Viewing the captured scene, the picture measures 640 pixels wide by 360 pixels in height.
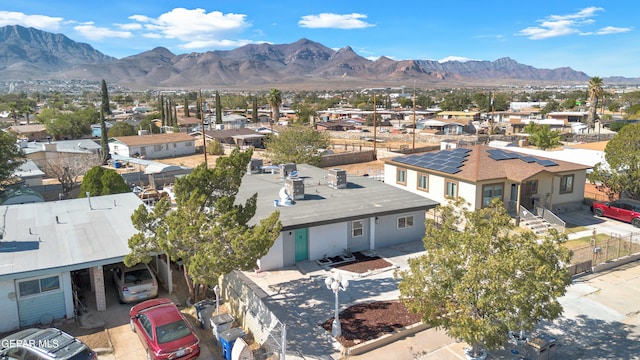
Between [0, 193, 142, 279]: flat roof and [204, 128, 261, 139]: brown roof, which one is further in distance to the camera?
[204, 128, 261, 139]: brown roof

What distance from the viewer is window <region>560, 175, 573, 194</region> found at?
96.2 ft

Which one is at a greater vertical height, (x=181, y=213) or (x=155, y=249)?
(x=181, y=213)

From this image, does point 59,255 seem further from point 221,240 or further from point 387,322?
point 387,322

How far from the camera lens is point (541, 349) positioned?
42.0 ft

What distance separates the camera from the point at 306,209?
2145 centimetres

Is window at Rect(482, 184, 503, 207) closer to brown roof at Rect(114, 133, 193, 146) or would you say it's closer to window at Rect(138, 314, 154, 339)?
window at Rect(138, 314, 154, 339)

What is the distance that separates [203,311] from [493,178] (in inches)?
710

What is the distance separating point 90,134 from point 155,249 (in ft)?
235

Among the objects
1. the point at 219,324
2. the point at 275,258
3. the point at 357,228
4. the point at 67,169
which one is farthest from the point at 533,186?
the point at 67,169

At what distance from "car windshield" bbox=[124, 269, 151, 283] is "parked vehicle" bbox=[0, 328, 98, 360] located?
4.47 metres

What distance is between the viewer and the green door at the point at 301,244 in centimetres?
2061

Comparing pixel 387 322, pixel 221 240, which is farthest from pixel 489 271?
pixel 221 240

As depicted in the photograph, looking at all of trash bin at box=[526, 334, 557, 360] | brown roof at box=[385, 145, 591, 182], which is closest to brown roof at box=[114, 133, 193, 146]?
brown roof at box=[385, 145, 591, 182]

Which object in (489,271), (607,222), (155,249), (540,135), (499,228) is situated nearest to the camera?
(489,271)
